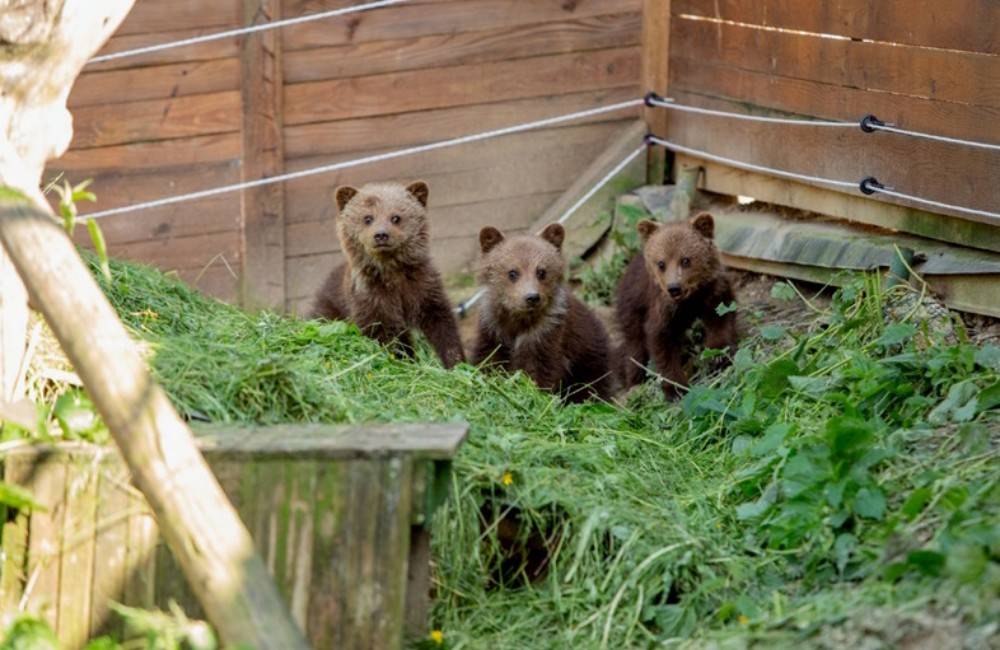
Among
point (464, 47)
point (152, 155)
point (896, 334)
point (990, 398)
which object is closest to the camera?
point (990, 398)

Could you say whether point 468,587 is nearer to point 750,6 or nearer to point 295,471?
point 295,471

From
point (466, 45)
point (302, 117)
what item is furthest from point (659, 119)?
point (302, 117)

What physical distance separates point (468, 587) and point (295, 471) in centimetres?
96

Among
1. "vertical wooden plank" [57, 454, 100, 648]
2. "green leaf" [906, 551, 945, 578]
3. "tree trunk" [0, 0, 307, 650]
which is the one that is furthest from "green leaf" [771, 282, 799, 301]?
"tree trunk" [0, 0, 307, 650]

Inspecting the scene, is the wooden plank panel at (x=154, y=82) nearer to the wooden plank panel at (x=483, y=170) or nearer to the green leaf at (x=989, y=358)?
the wooden plank panel at (x=483, y=170)

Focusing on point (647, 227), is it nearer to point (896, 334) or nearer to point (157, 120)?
point (896, 334)

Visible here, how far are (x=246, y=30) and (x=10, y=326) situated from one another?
508 centimetres

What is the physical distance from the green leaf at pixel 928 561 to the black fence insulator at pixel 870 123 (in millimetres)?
4294

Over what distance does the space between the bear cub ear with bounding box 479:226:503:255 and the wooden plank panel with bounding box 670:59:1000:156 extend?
6.71ft

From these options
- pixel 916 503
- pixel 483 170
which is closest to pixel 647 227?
pixel 483 170

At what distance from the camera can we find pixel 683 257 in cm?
920

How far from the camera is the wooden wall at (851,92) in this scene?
7.99 meters

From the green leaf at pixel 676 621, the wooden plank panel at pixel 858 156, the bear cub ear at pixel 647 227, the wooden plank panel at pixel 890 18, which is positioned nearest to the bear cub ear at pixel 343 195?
the bear cub ear at pixel 647 227

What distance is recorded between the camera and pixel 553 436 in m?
6.91
